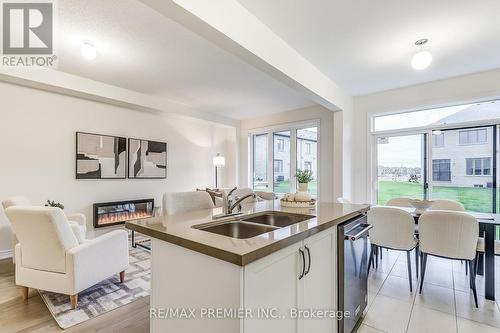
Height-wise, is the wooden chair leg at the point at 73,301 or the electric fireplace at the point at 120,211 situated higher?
the electric fireplace at the point at 120,211

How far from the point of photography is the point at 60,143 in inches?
154

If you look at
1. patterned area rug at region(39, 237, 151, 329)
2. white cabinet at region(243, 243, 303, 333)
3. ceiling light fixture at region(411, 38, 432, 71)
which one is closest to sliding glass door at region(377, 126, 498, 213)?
ceiling light fixture at region(411, 38, 432, 71)

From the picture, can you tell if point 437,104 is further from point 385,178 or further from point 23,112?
point 23,112


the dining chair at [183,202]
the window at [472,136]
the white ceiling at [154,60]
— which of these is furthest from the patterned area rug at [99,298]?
the window at [472,136]

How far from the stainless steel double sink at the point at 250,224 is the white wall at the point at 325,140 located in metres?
2.79

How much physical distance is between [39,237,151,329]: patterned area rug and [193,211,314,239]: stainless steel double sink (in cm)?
150

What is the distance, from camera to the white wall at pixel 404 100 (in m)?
3.64

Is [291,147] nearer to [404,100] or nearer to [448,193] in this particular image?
[404,100]

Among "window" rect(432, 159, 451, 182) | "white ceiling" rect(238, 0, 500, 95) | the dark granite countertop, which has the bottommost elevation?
the dark granite countertop

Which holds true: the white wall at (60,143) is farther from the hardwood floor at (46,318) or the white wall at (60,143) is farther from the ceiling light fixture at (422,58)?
the ceiling light fixture at (422,58)

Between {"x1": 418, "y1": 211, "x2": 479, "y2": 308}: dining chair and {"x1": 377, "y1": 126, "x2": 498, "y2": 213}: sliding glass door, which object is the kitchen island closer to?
{"x1": 418, "y1": 211, "x2": 479, "y2": 308}: dining chair

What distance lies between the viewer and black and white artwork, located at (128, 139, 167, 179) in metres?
4.74

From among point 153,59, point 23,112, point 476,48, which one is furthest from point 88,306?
point 476,48

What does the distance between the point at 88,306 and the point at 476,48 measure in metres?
5.15
